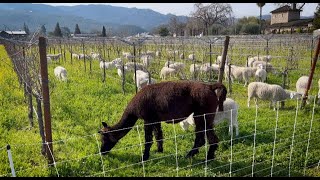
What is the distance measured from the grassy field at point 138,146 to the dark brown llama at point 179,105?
32 centimetres

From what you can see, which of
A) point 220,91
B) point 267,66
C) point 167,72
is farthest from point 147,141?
point 267,66

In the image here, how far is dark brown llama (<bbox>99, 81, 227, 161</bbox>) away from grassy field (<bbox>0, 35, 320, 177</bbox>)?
0.32m

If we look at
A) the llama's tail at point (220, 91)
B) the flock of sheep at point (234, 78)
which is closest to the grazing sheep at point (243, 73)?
the flock of sheep at point (234, 78)

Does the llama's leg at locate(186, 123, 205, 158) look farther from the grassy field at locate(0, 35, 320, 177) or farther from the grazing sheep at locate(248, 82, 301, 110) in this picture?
the grazing sheep at locate(248, 82, 301, 110)

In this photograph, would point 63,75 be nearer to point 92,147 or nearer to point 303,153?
point 92,147

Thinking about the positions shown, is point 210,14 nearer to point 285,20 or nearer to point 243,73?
point 285,20

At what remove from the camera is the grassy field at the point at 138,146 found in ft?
20.3

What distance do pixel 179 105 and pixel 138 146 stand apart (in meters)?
1.51

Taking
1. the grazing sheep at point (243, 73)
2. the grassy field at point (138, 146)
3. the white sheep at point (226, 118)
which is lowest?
the grassy field at point (138, 146)

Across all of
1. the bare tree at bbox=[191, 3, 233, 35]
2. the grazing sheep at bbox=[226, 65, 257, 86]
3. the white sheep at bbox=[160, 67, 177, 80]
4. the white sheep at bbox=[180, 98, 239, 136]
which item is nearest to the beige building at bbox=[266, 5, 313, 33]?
the bare tree at bbox=[191, 3, 233, 35]

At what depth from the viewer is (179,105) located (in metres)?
6.81

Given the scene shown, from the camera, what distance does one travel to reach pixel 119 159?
6828mm

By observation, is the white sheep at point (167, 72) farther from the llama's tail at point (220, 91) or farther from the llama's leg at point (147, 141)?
the llama's leg at point (147, 141)

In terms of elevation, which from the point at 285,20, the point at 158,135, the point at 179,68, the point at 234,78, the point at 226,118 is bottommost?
the point at 158,135
